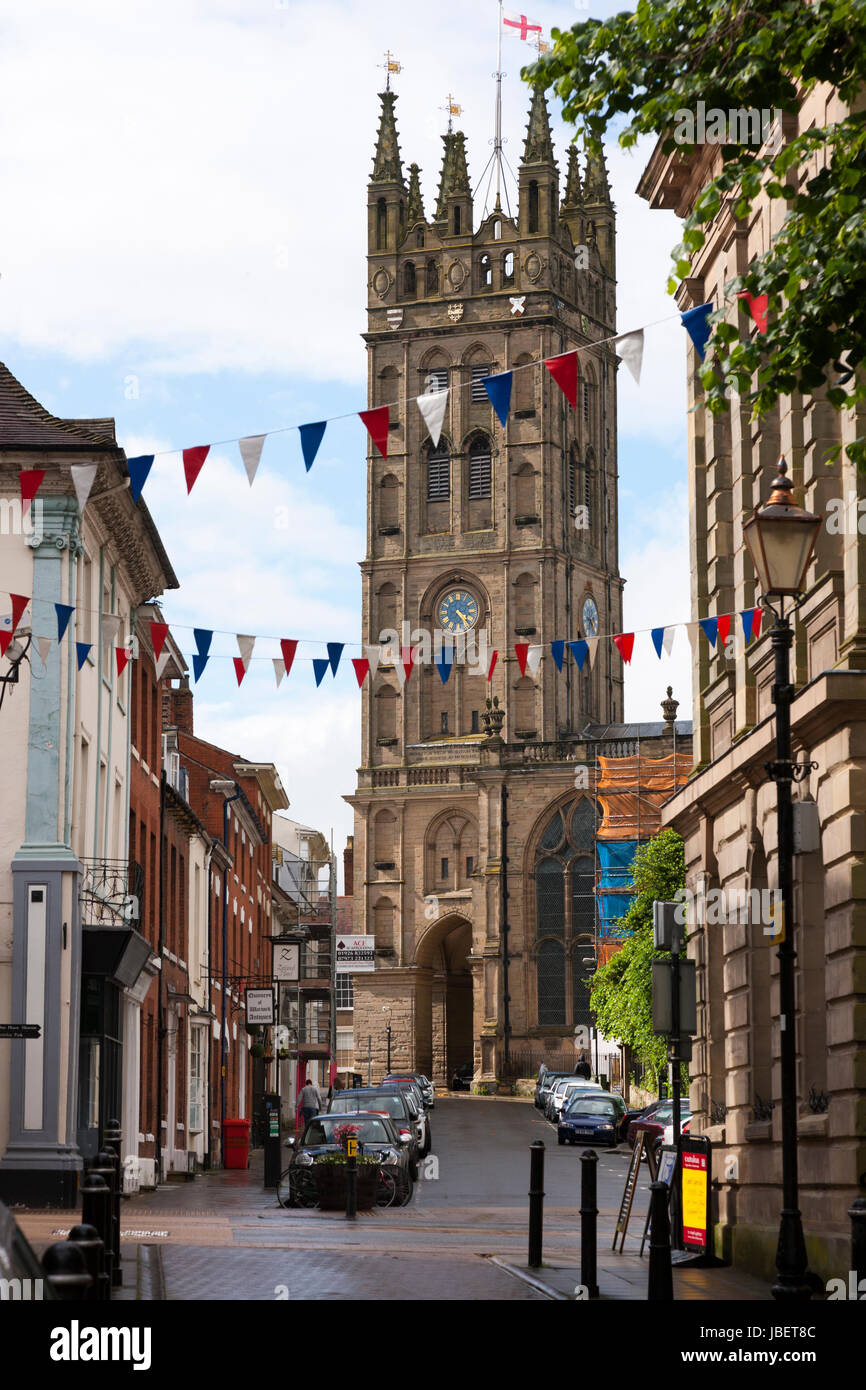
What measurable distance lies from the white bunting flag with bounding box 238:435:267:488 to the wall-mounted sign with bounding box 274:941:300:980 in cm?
2699

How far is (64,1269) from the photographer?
Answer: 6234mm

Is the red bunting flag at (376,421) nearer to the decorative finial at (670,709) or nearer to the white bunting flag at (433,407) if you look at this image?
the white bunting flag at (433,407)

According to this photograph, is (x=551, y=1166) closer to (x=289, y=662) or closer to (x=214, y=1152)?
(x=214, y=1152)

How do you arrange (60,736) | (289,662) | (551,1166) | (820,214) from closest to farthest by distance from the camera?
1. (820,214)
2. (289,662)
3. (60,736)
4. (551,1166)

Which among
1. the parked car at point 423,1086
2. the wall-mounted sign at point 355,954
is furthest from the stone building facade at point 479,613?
the parked car at point 423,1086

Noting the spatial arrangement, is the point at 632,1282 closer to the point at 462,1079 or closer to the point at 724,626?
the point at 724,626

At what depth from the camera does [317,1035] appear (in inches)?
3617

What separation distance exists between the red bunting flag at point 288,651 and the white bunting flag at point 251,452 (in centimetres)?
586

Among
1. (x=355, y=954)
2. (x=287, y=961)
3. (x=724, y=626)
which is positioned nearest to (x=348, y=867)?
(x=355, y=954)

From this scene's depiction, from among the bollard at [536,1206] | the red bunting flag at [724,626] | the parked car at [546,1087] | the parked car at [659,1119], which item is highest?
the red bunting flag at [724,626]

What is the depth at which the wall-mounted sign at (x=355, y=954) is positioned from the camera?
309 feet

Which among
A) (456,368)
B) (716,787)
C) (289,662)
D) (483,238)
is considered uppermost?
(483,238)

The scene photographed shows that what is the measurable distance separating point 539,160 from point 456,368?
35.9ft
